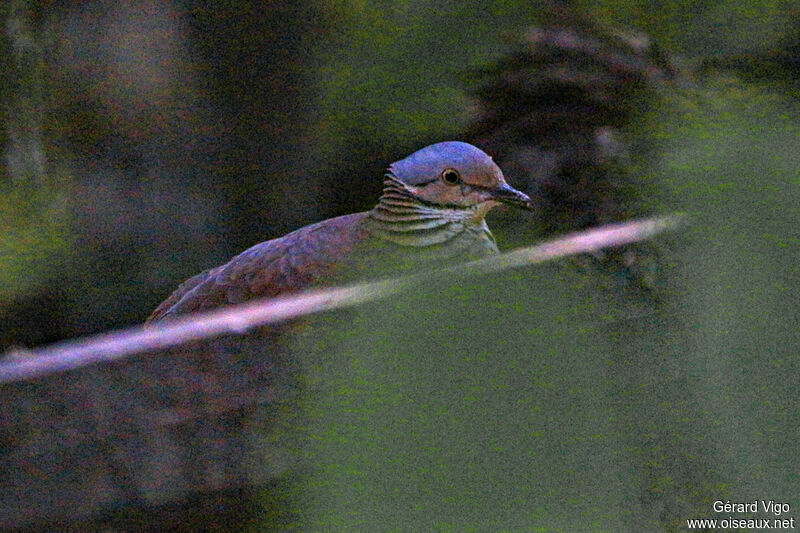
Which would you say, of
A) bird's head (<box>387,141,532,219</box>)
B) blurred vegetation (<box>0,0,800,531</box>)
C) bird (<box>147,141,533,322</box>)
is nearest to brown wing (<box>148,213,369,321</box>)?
bird (<box>147,141,533,322</box>)

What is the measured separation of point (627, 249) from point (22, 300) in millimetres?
2962

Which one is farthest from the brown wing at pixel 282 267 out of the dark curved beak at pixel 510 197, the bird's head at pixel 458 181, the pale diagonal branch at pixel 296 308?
the pale diagonal branch at pixel 296 308

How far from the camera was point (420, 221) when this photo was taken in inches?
112

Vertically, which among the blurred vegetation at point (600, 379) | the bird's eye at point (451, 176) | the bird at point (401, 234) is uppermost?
the bird's eye at point (451, 176)

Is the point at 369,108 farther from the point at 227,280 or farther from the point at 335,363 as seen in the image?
the point at 335,363

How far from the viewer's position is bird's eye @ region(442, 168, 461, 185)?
9.27ft

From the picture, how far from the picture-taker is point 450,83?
13.6 ft

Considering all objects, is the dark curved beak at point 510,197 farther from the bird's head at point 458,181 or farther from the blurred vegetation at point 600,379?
the blurred vegetation at point 600,379

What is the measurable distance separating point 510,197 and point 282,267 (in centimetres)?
57

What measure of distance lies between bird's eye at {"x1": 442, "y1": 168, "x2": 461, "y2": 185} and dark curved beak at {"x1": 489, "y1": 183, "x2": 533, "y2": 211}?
9 centimetres

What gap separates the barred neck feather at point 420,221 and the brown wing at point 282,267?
0.21ft

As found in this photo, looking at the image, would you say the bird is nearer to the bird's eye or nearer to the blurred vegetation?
the bird's eye

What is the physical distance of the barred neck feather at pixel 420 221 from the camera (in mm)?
2811

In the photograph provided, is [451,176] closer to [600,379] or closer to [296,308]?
[296,308]
